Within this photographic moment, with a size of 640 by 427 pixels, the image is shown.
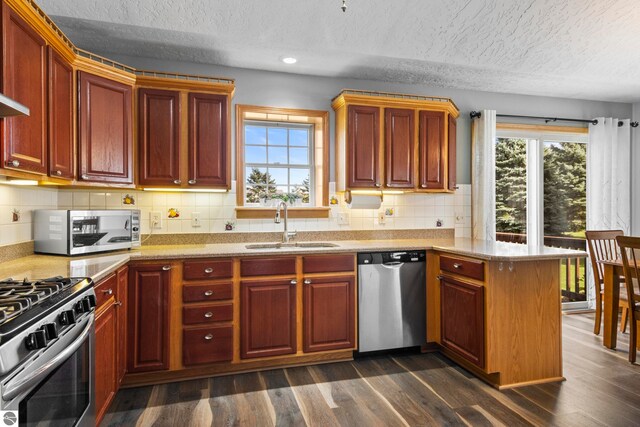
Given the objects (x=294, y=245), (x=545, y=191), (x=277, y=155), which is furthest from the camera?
(x=545, y=191)

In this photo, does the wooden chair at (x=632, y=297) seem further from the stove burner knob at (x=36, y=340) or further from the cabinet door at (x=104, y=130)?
the cabinet door at (x=104, y=130)

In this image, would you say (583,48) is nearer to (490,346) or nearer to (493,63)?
(493,63)

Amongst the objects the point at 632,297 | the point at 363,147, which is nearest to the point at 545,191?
the point at 632,297

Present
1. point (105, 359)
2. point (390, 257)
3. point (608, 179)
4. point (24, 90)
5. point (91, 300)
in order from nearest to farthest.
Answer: point (91, 300) → point (24, 90) → point (105, 359) → point (390, 257) → point (608, 179)

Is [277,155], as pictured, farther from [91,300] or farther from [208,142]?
[91,300]

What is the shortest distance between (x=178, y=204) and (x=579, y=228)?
14.6 feet

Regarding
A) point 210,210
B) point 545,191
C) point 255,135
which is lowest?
point 210,210

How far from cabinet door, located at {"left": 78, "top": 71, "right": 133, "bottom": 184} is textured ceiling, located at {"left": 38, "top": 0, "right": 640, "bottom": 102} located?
0.42 meters

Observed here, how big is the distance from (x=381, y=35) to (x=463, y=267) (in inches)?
69.5

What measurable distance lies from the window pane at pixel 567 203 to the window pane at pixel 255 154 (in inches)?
127

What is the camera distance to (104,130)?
8.75 ft

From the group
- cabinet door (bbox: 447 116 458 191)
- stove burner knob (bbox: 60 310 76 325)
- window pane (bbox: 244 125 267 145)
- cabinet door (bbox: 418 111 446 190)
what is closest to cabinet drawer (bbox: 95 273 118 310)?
stove burner knob (bbox: 60 310 76 325)

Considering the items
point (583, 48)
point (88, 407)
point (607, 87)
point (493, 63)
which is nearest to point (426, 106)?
point (493, 63)

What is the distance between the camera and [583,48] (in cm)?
309
